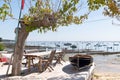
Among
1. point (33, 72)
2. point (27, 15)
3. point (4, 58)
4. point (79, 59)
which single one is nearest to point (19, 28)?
point (27, 15)

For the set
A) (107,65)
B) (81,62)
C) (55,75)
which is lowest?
(107,65)

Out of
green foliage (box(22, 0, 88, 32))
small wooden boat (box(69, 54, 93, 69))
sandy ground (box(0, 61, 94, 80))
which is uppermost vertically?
green foliage (box(22, 0, 88, 32))

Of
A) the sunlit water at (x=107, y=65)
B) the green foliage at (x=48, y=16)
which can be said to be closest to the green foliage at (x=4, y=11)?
the green foliage at (x=48, y=16)

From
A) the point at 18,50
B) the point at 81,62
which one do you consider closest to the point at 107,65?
the point at 81,62

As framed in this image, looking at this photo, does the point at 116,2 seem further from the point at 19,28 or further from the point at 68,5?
the point at 19,28

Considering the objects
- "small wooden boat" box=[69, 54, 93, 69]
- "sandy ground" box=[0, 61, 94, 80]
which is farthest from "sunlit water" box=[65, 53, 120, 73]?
"sandy ground" box=[0, 61, 94, 80]

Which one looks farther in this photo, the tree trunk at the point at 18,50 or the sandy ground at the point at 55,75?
the tree trunk at the point at 18,50

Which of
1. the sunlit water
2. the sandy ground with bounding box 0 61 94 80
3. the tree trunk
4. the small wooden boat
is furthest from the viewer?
the sunlit water

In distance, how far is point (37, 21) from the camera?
46.6ft

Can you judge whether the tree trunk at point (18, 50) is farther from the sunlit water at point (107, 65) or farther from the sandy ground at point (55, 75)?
the sunlit water at point (107, 65)

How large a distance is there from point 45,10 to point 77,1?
1480 millimetres

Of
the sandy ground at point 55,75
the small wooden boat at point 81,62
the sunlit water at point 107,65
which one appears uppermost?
the small wooden boat at point 81,62

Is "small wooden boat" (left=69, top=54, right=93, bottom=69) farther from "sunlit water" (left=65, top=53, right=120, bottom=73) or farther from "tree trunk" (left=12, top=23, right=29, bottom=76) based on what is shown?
"sunlit water" (left=65, top=53, right=120, bottom=73)

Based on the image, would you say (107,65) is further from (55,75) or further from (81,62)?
(55,75)
